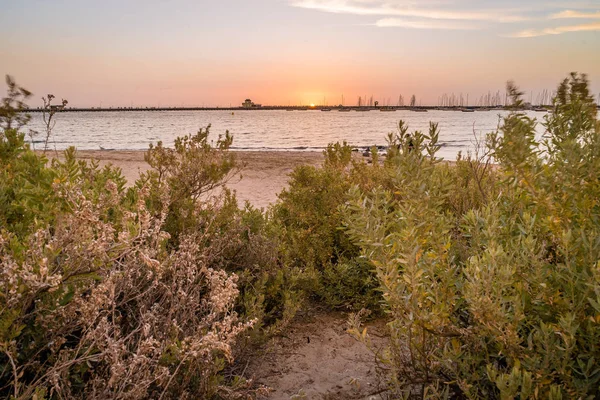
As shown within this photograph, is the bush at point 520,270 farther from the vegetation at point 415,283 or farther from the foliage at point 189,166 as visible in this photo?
the foliage at point 189,166

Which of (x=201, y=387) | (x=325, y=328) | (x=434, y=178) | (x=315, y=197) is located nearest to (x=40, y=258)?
(x=201, y=387)

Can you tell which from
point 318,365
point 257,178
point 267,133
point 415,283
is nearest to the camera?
point 415,283

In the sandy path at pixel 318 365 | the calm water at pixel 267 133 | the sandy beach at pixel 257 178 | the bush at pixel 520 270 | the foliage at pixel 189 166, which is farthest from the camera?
the calm water at pixel 267 133

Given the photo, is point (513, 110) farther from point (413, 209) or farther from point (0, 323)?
point (0, 323)

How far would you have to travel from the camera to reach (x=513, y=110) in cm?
212

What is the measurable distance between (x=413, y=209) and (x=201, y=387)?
1606 millimetres

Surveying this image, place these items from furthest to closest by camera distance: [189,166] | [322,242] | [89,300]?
[322,242] < [189,166] < [89,300]

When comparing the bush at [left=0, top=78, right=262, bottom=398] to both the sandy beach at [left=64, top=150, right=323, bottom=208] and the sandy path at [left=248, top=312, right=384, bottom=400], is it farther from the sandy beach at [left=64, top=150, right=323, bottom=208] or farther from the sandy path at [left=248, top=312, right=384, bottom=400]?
the sandy beach at [left=64, top=150, right=323, bottom=208]

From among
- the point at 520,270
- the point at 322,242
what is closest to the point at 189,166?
the point at 322,242

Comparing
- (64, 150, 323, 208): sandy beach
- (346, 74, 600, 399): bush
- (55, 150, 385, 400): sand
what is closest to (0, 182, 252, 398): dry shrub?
(55, 150, 385, 400): sand

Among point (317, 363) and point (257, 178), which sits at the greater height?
point (257, 178)

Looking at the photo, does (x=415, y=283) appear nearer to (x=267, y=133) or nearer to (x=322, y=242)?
(x=322, y=242)

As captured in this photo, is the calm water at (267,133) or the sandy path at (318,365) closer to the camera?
the sandy path at (318,365)

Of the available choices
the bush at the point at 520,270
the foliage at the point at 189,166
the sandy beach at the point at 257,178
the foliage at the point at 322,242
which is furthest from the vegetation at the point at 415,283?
the sandy beach at the point at 257,178
